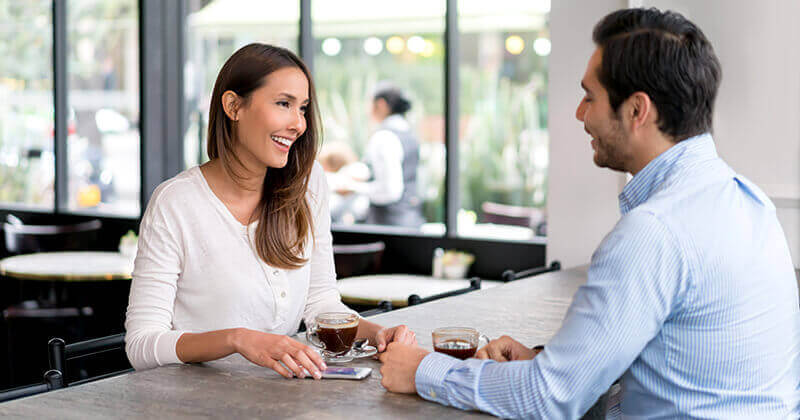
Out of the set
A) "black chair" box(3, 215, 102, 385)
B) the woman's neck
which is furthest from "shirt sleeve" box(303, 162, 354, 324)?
"black chair" box(3, 215, 102, 385)

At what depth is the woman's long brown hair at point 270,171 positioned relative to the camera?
88.1 inches

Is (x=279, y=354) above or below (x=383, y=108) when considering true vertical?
below

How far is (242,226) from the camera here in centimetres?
223

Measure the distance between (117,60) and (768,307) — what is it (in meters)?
6.32

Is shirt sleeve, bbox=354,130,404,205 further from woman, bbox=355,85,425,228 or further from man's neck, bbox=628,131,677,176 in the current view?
→ man's neck, bbox=628,131,677,176

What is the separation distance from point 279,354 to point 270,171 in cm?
73

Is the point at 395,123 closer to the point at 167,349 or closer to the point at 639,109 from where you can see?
the point at 167,349

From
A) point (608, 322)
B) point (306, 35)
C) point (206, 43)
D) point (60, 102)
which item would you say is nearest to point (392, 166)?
point (306, 35)

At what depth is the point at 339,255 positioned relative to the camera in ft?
15.0

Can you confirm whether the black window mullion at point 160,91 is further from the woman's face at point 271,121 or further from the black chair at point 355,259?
the woman's face at point 271,121

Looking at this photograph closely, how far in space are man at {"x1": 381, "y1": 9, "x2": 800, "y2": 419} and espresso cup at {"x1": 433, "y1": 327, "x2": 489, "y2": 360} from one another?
0.60ft

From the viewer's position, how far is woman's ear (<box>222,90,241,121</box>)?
89.8 inches

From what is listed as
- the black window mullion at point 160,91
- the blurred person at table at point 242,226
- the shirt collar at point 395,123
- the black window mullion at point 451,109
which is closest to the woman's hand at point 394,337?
the blurred person at table at point 242,226

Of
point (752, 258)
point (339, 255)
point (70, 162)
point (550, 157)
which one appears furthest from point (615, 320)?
point (70, 162)
